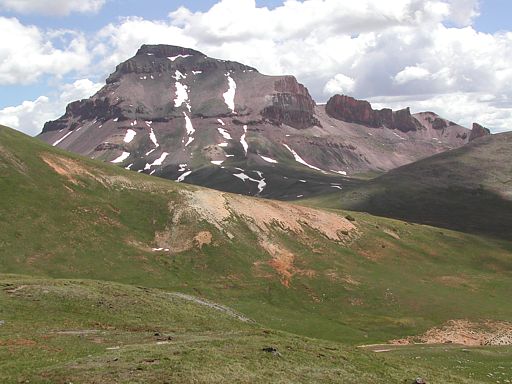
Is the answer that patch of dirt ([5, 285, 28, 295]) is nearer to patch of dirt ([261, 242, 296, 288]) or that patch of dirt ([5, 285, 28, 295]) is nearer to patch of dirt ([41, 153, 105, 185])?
patch of dirt ([261, 242, 296, 288])

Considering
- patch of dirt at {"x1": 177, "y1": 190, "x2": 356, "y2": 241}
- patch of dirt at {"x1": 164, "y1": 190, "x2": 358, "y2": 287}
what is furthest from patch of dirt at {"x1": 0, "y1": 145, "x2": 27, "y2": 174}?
patch of dirt at {"x1": 177, "y1": 190, "x2": 356, "y2": 241}

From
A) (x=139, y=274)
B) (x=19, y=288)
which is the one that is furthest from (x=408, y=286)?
(x=19, y=288)

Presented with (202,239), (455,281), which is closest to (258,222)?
(202,239)

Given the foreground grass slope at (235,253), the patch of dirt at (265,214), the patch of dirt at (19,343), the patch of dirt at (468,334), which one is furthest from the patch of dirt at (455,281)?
the patch of dirt at (19,343)

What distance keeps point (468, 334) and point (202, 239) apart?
43581 mm

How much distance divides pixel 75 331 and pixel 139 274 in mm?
35147

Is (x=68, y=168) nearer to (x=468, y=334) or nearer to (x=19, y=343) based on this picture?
(x=19, y=343)

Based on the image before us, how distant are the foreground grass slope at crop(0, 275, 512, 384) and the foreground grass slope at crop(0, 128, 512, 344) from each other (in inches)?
704

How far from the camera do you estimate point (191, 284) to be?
76125 millimetres

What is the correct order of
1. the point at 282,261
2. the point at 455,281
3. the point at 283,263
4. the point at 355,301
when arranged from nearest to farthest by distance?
1. the point at 355,301
2. the point at 283,263
3. the point at 282,261
4. the point at 455,281

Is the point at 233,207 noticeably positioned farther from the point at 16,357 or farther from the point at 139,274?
the point at 16,357

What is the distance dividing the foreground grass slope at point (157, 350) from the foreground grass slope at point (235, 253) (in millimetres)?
17875

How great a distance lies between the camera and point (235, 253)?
87938mm

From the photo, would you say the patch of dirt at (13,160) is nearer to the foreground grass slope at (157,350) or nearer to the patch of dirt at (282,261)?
the foreground grass slope at (157,350)
